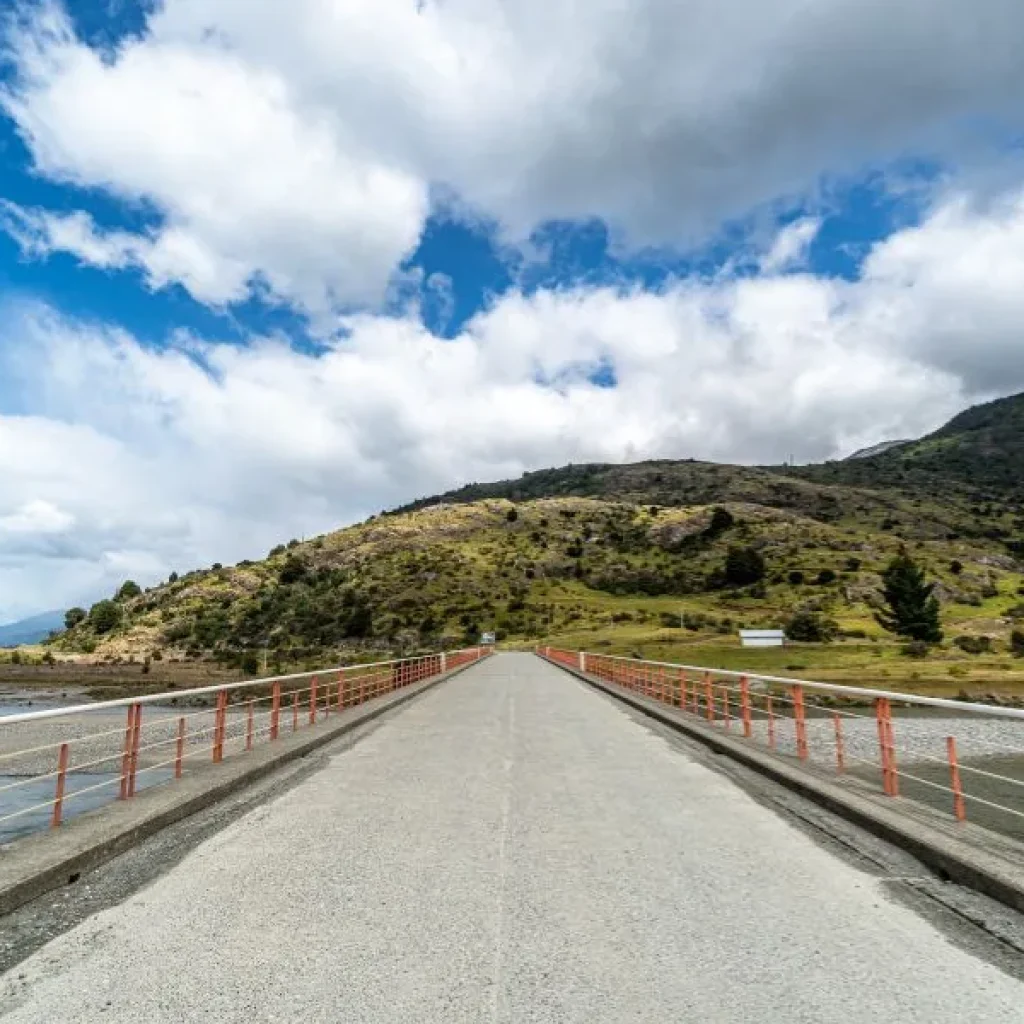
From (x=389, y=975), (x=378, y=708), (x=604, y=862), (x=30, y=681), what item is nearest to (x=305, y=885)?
(x=389, y=975)

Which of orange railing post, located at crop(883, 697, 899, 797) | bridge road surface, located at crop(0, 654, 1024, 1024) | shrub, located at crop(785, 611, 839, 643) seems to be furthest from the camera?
shrub, located at crop(785, 611, 839, 643)

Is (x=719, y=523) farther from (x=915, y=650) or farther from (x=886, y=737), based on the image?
Answer: (x=886, y=737)

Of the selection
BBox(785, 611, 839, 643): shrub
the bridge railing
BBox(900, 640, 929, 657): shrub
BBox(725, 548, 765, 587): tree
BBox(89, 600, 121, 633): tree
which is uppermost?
BBox(725, 548, 765, 587): tree

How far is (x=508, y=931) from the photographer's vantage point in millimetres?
5055

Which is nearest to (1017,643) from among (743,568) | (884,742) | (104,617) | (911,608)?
(911,608)

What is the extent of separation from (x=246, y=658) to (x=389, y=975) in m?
87.1

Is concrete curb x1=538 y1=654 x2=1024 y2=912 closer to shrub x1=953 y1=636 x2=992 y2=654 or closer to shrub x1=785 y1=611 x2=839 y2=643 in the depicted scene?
shrub x1=953 y1=636 x2=992 y2=654

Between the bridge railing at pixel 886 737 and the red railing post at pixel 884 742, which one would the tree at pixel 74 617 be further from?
the red railing post at pixel 884 742

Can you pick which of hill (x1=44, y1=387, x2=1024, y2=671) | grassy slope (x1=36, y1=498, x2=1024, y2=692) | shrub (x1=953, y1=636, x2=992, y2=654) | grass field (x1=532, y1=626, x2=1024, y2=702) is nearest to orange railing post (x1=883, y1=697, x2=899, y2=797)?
grass field (x1=532, y1=626, x2=1024, y2=702)

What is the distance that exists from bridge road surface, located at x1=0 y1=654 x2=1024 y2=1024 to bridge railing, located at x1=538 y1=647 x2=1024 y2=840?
1.65 meters

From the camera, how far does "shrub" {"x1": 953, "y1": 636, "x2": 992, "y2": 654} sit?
72188mm

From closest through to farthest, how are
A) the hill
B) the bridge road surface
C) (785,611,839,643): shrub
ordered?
the bridge road surface → (785,611,839,643): shrub → the hill

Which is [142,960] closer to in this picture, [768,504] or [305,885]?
[305,885]

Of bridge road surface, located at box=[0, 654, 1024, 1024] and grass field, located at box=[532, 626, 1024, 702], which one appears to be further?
grass field, located at box=[532, 626, 1024, 702]
